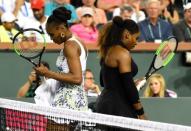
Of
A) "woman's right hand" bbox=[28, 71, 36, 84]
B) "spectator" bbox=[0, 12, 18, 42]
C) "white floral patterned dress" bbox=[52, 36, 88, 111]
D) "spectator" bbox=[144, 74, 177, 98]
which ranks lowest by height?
"spectator" bbox=[144, 74, 177, 98]

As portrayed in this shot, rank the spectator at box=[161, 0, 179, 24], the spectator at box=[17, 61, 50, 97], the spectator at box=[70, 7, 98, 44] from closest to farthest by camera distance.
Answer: the spectator at box=[17, 61, 50, 97]
the spectator at box=[70, 7, 98, 44]
the spectator at box=[161, 0, 179, 24]

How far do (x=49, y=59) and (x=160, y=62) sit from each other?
2.63 meters

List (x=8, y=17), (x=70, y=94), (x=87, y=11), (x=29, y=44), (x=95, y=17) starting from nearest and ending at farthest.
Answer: (x=70, y=94) → (x=29, y=44) → (x=8, y=17) → (x=87, y=11) → (x=95, y=17)

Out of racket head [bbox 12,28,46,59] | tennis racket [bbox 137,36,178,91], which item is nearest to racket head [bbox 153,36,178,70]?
tennis racket [bbox 137,36,178,91]

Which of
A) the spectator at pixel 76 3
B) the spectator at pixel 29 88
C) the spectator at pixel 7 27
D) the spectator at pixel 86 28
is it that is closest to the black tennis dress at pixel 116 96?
the spectator at pixel 29 88

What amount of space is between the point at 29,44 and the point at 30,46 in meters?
0.18

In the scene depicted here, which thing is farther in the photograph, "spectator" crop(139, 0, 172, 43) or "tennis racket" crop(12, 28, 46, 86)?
"spectator" crop(139, 0, 172, 43)

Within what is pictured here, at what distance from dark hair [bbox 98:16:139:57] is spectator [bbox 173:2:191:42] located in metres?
4.77

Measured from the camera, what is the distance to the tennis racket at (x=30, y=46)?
6.75m

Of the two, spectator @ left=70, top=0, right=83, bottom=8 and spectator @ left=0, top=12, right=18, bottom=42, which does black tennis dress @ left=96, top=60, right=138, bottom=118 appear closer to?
spectator @ left=0, top=12, right=18, bottom=42

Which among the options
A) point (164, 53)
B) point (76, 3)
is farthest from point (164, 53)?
point (76, 3)

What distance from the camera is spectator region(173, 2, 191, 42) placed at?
10528 mm

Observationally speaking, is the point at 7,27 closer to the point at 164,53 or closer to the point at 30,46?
the point at 30,46

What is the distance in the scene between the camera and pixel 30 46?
807 centimetres
